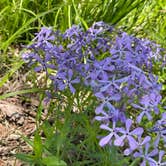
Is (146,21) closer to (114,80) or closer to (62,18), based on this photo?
(62,18)

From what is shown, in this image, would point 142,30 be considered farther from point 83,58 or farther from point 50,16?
point 83,58

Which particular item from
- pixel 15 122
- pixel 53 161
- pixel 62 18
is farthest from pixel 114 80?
pixel 62 18

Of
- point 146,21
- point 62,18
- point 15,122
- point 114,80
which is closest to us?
point 114,80

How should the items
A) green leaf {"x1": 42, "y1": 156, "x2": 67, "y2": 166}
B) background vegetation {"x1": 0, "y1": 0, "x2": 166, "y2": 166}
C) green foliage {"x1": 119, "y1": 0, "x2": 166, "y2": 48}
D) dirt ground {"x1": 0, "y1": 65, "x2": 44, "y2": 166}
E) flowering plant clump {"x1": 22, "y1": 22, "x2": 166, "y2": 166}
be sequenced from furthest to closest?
green foliage {"x1": 119, "y1": 0, "x2": 166, "y2": 48}, background vegetation {"x1": 0, "y1": 0, "x2": 166, "y2": 166}, dirt ground {"x1": 0, "y1": 65, "x2": 44, "y2": 166}, green leaf {"x1": 42, "y1": 156, "x2": 67, "y2": 166}, flowering plant clump {"x1": 22, "y1": 22, "x2": 166, "y2": 166}

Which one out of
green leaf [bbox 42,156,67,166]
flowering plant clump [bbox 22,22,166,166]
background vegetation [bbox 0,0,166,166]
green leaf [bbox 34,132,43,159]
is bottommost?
green leaf [bbox 42,156,67,166]

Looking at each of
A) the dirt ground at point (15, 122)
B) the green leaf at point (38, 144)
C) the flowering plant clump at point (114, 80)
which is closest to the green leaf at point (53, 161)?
the green leaf at point (38, 144)

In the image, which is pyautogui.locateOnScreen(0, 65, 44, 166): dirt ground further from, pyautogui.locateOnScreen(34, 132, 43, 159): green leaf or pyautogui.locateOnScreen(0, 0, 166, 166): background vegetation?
pyautogui.locateOnScreen(34, 132, 43, 159): green leaf

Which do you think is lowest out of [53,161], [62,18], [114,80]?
[53,161]

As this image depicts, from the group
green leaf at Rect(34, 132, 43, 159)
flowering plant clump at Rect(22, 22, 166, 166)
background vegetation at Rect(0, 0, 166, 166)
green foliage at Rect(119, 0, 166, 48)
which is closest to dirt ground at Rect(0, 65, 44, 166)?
background vegetation at Rect(0, 0, 166, 166)
